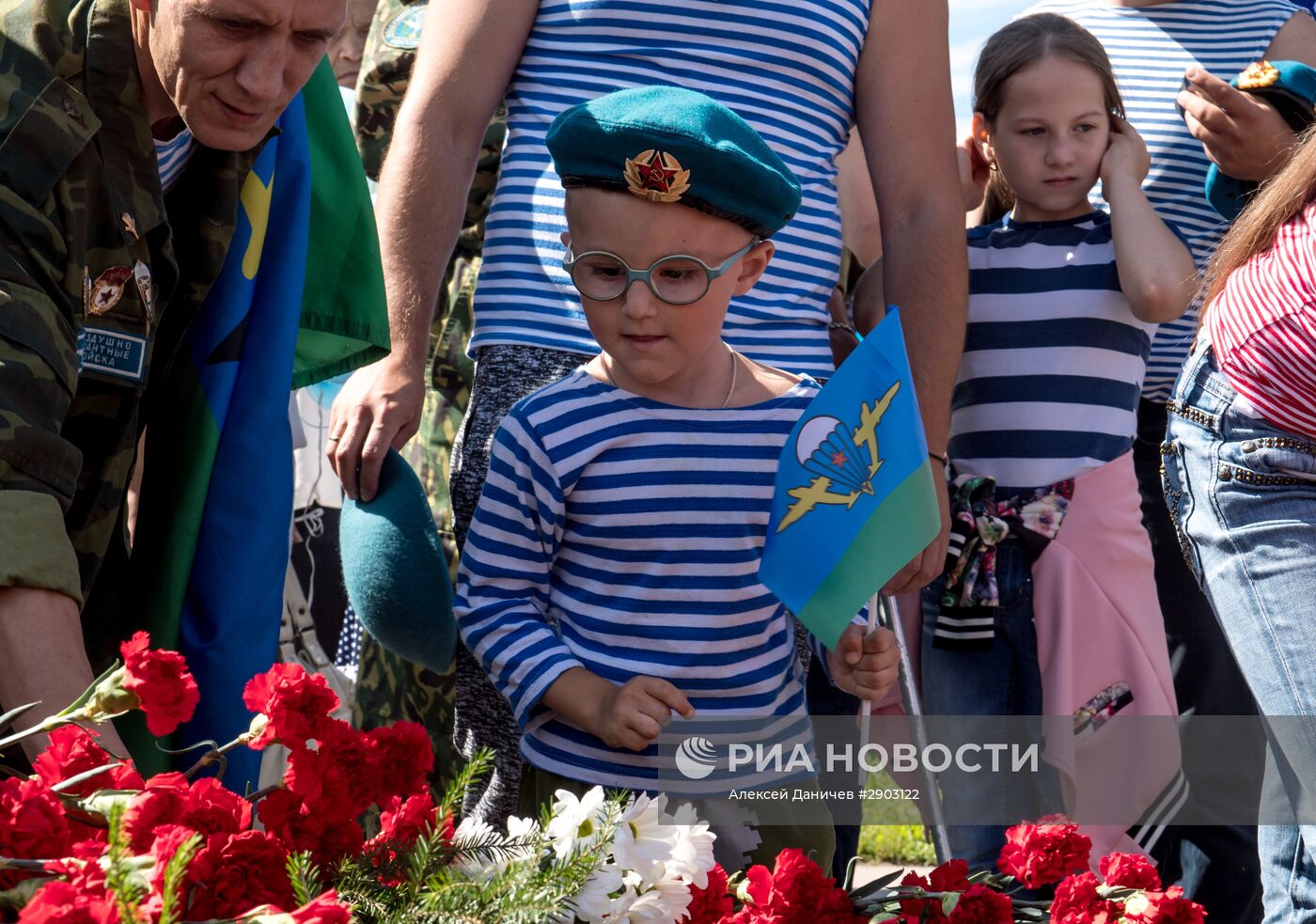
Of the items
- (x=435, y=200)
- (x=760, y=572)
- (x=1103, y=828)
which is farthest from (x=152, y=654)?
(x=1103, y=828)

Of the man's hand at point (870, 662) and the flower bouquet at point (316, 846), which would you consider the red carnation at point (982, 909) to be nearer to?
the flower bouquet at point (316, 846)

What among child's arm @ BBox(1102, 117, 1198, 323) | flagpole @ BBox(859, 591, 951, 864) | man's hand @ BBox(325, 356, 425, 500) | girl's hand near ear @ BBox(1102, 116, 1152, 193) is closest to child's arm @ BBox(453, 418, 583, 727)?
man's hand @ BBox(325, 356, 425, 500)

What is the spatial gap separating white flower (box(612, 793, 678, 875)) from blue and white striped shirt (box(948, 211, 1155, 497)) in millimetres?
1854

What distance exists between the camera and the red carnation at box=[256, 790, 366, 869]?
1.14 m

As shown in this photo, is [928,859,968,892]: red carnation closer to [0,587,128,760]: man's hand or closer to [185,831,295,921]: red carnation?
[185,831,295,921]: red carnation

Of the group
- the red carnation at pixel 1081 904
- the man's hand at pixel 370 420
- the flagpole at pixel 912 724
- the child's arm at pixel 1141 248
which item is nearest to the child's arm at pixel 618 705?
the flagpole at pixel 912 724

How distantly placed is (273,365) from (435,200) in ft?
1.39

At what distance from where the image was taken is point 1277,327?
248 cm

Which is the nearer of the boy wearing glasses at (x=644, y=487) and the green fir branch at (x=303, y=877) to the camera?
the green fir branch at (x=303, y=877)

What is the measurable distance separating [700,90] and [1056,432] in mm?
1026

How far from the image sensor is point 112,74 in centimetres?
199

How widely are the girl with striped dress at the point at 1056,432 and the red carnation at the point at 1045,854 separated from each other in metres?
1.32

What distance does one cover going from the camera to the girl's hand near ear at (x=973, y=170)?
11.1ft

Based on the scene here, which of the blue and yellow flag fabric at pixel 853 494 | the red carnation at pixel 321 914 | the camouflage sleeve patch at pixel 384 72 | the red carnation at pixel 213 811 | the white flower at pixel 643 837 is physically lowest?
the white flower at pixel 643 837
